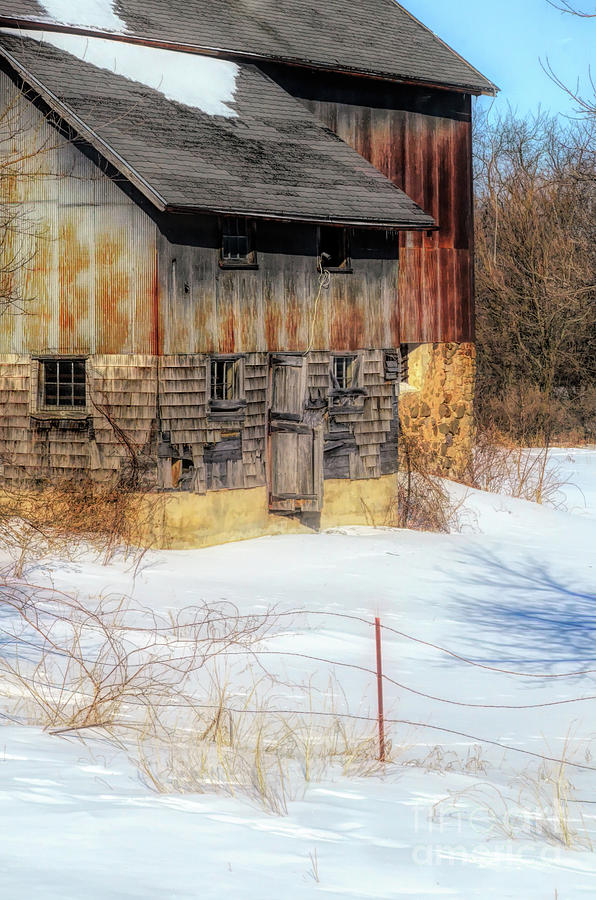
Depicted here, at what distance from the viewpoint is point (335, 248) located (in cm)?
2014

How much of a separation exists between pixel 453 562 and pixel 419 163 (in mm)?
8957

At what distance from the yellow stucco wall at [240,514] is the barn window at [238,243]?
3.57m

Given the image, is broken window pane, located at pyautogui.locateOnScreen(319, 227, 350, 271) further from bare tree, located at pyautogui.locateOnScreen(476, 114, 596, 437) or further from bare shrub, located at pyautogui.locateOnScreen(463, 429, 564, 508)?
bare tree, located at pyautogui.locateOnScreen(476, 114, 596, 437)

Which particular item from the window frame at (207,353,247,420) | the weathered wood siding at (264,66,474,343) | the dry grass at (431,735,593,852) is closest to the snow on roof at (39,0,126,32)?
the weathered wood siding at (264,66,474,343)

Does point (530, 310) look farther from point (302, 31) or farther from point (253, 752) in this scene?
point (253, 752)

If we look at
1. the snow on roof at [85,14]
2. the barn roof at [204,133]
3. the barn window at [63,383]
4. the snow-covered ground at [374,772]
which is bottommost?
the snow-covered ground at [374,772]

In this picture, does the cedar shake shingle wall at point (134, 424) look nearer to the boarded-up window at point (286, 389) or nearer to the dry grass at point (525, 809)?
Result: the boarded-up window at point (286, 389)

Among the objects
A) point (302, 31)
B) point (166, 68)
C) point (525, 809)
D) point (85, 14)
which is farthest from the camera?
point (302, 31)

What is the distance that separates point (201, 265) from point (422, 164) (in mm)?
7545

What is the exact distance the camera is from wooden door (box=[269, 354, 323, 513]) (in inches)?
736

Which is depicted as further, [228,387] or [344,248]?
[344,248]

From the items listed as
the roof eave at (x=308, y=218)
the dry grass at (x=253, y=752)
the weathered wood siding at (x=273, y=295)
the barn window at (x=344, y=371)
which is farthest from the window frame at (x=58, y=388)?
the dry grass at (x=253, y=752)

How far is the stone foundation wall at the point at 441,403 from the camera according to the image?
25.3m

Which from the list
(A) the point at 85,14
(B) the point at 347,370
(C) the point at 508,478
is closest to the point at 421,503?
(B) the point at 347,370
